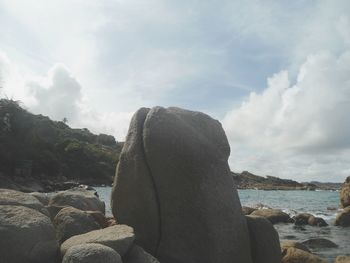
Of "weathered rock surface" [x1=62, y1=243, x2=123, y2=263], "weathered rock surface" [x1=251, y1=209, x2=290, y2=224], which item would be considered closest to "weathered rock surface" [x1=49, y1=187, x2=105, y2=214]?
"weathered rock surface" [x1=62, y1=243, x2=123, y2=263]

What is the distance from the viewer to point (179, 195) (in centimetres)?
980

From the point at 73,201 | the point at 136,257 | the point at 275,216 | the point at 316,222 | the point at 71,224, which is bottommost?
the point at 136,257

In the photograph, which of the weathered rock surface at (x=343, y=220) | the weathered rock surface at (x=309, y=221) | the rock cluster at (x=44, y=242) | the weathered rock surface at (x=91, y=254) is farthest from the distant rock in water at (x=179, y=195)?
the weathered rock surface at (x=343, y=220)

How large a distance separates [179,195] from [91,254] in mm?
2912

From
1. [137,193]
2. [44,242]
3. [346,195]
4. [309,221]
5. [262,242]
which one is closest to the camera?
[44,242]

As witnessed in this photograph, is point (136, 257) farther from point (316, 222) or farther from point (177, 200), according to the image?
point (316, 222)

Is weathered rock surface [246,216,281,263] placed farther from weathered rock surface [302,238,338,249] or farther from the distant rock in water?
weathered rock surface [302,238,338,249]

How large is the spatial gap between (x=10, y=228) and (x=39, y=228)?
48 centimetres

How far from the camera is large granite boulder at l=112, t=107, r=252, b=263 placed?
9.62 m

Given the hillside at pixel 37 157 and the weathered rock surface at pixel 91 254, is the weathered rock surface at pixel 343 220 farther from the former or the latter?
the hillside at pixel 37 157

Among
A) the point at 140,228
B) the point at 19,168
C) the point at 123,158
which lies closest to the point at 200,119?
the point at 123,158

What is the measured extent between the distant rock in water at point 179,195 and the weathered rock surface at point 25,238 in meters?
2.51

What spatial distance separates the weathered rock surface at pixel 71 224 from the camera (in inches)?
376

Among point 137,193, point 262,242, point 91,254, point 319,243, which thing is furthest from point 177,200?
point 319,243
